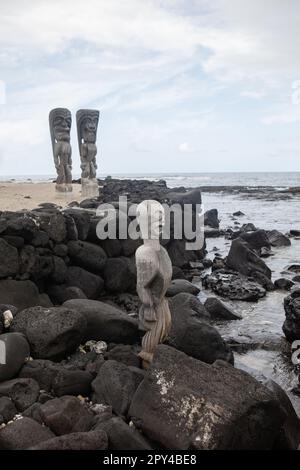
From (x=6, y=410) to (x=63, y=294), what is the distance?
4100 mm

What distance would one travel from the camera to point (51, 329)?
511cm

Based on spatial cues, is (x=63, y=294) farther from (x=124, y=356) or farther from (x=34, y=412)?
(x=34, y=412)

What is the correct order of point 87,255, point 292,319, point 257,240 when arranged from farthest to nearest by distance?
point 257,240 < point 87,255 < point 292,319

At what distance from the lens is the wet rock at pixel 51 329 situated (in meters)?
5.07

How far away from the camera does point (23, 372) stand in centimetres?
475

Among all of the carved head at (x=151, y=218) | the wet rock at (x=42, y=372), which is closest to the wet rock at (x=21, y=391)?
the wet rock at (x=42, y=372)

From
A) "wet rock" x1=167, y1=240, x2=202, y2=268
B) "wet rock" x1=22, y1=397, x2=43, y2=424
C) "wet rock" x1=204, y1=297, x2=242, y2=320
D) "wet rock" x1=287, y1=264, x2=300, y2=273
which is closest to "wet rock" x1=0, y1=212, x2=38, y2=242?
"wet rock" x1=204, y1=297, x2=242, y2=320

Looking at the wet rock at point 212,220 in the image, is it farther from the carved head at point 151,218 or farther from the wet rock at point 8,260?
the carved head at point 151,218

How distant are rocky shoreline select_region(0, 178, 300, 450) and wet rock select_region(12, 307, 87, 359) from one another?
1 centimetres

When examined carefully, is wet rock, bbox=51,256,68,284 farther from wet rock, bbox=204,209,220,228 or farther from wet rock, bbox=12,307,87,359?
wet rock, bbox=204,209,220,228

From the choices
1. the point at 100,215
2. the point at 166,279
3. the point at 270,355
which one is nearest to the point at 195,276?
the point at 100,215

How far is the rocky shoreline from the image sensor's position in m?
3.68

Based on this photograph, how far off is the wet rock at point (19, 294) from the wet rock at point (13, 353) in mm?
2117

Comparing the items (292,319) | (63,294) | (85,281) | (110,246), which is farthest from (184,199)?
(292,319)
